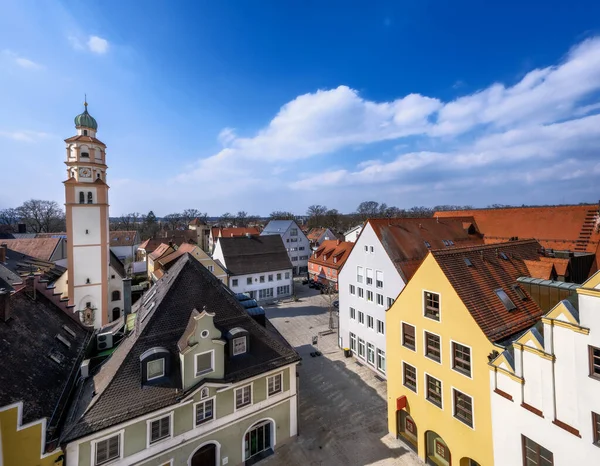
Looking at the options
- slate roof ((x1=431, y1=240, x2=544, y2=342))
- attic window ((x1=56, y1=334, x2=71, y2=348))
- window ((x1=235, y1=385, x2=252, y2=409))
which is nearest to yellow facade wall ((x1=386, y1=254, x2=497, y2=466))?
slate roof ((x1=431, y1=240, x2=544, y2=342))

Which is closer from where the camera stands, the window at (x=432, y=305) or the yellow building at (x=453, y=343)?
the yellow building at (x=453, y=343)

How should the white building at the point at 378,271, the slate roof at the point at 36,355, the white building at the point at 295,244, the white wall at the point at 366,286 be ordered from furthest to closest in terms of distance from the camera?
the white building at the point at 295,244
the white building at the point at 378,271
the white wall at the point at 366,286
the slate roof at the point at 36,355

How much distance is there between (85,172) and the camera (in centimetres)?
2448

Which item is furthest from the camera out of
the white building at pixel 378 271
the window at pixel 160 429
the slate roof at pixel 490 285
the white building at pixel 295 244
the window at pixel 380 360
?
the white building at pixel 295 244

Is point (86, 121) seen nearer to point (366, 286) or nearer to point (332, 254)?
point (366, 286)

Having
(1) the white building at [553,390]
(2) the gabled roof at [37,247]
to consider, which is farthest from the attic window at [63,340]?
(2) the gabled roof at [37,247]

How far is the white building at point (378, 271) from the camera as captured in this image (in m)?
20.0

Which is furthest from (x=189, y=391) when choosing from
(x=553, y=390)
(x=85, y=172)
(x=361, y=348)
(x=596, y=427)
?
(x=85, y=172)

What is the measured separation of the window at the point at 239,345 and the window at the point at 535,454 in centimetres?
1073

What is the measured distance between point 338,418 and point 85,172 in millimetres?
27552

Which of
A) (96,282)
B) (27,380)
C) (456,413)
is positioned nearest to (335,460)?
(456,413)

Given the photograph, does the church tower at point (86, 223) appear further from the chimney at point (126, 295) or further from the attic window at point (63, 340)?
the attic window at point (63, 340)

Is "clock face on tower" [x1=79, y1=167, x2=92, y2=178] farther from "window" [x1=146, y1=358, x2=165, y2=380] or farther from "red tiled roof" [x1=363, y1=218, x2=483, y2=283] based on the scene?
"red tiled roof" [x1=363, y1=218, x2=483, y2=283]

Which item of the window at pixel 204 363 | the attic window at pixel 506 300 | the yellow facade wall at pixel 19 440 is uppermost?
the attic window at pixel 506 300
